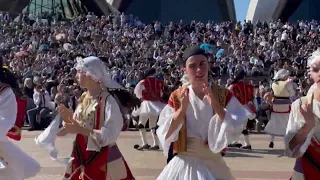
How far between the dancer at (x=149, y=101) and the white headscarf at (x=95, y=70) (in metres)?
6.03

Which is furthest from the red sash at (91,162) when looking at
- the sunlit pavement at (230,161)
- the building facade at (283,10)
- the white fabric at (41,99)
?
the building facade at (283,10)

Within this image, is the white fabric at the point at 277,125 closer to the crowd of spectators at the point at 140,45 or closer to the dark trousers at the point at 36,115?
the dark trousers at the point at 36,115

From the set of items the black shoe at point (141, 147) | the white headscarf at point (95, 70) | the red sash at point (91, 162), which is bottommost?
the black shoe at point (141, 147)

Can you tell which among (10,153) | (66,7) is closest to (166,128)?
(10,153)

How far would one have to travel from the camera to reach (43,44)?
27.8 metres

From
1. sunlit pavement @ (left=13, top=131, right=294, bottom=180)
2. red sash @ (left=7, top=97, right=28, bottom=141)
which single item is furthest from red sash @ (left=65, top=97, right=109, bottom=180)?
sunlit pavement @ (left=13, top=131, right=294, bottom=180)

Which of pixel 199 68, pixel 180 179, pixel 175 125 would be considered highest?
pixel 199 68

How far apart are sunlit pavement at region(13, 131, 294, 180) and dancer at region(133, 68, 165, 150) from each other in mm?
467

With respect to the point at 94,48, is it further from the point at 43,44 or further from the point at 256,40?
the point at 256,40

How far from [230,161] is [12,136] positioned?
196 inches

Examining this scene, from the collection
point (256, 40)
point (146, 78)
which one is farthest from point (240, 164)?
point (256, 40)

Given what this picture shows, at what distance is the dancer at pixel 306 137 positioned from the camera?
4105mm

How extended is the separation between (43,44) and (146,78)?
17.4 metres

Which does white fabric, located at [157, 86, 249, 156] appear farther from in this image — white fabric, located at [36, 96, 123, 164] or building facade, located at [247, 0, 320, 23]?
building facade, located at [247, 0, 320, 23]
